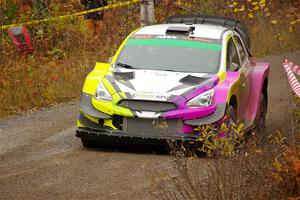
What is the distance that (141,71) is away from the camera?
12617 millimetres

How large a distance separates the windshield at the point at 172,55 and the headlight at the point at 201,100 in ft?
2.95

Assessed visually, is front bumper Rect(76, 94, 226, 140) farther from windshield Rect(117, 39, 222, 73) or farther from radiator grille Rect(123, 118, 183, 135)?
windshield Rect(117, 39, 222, 73)

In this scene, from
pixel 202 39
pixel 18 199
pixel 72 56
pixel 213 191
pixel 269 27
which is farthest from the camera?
pixel 269 27

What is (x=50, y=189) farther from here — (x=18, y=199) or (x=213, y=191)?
(x=213, y=191)

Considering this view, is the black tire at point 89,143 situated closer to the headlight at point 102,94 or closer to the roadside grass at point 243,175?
the headlight at point 102,94

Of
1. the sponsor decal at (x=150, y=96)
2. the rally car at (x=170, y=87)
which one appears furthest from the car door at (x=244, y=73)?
the sponsor decal at (x=150, y=96)

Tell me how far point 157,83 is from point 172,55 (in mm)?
1140

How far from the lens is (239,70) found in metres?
13.2

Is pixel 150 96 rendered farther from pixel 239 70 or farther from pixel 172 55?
pixel 239 70

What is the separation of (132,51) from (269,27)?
48.7 feet

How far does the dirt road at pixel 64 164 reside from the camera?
9.90m

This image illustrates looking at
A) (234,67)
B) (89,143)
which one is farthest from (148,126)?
(234,67)

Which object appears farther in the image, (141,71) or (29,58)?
(29,58)

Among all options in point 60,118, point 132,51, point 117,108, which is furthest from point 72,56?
point 117,108
